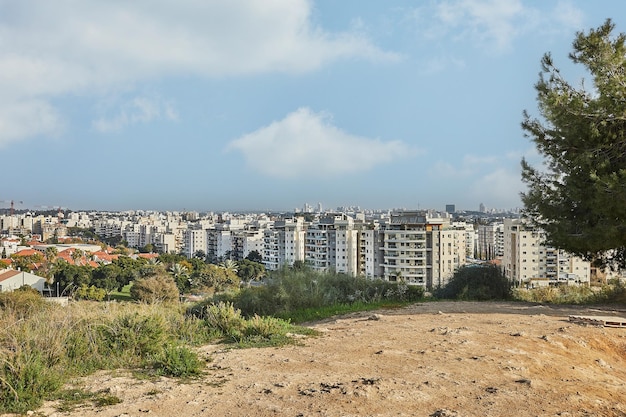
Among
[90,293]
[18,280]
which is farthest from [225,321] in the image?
[18,280]

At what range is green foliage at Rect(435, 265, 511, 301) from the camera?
1425cm

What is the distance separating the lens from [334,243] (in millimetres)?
75750

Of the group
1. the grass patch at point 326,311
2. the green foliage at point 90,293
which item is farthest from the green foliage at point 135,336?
the green foliage at point 90,293

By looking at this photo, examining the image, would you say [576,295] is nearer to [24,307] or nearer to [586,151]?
[586,151]

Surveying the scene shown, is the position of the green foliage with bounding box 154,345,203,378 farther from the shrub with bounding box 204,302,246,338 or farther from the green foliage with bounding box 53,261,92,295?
the green foliage with bounding box 53,261,92,295

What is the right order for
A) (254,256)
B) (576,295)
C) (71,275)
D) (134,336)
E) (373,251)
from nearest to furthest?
1. (134,336)
2. (576,295)
3. (71,275)
4. (373,251)
5. (254,256)

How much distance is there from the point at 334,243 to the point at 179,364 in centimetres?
7073

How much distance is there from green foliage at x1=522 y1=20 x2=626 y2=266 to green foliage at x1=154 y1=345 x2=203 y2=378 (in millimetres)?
8002

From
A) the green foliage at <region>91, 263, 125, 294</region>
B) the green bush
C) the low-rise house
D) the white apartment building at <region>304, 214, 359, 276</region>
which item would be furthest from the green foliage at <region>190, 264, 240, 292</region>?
the green bush

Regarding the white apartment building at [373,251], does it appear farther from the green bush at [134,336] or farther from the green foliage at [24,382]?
the green foliage at [24,382]

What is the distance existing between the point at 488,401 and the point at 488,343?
2.47m

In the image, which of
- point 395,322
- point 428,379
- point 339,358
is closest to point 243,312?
point 395,322

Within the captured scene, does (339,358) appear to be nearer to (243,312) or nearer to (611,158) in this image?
(243,312)

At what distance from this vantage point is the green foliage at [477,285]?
1425cm
